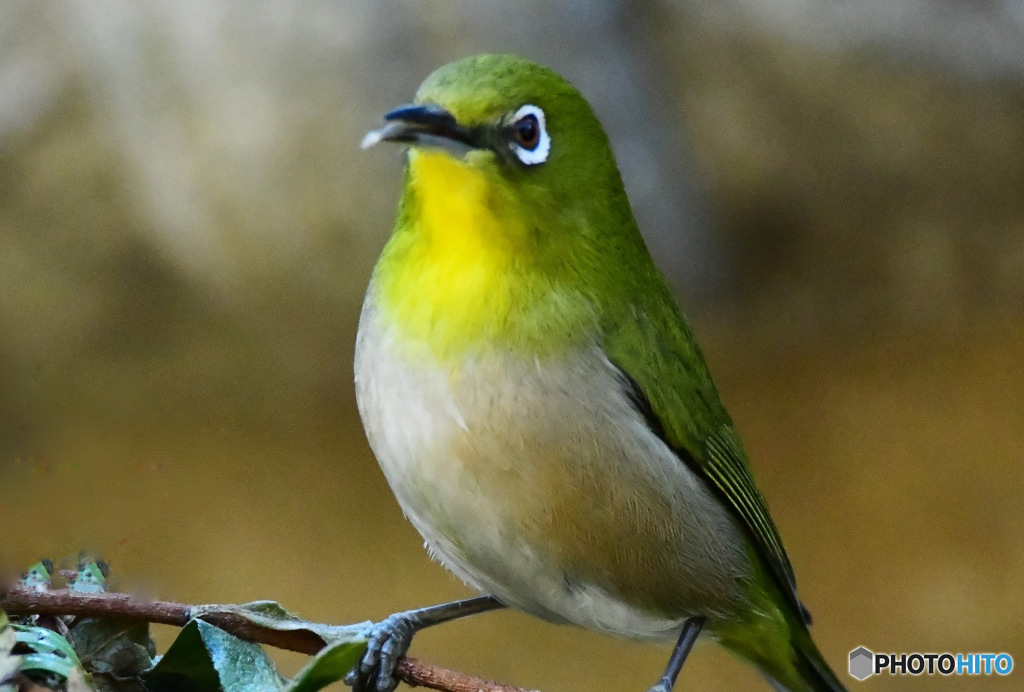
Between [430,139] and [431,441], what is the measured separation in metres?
0.34

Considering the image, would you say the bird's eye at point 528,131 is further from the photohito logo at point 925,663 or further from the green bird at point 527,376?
the photohito logo at point 925,663

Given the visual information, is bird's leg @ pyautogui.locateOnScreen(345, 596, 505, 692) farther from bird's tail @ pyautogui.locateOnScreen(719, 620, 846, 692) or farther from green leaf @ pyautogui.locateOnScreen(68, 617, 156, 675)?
bird's tail @ pyautogui.locateOnScreen(719, 620, 846, 692)

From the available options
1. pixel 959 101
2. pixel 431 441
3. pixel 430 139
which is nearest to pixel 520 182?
pixel 430 139

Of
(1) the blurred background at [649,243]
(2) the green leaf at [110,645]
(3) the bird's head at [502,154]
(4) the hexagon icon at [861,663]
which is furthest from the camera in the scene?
(4) the hexagon icon at [861,663]

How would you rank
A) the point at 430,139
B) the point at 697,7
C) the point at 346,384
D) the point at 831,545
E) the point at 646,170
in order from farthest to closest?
1. the point at 831,545
2. the point at 346,384
3. the point at 646,170
4. the point at 697,7
5. the point at 430,139

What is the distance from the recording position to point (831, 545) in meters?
3.24

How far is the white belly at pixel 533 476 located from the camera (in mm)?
1148

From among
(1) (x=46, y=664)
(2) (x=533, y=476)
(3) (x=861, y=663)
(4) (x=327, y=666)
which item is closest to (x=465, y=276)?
(2) (x=533, y=476)

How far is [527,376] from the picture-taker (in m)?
1.17

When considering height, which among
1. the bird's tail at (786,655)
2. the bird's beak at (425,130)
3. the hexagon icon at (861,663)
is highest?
the bird's beak at (425,130)

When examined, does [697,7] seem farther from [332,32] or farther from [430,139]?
[430,139]

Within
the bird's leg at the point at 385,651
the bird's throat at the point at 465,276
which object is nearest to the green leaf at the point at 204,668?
the bird's leg at the point at 385,651

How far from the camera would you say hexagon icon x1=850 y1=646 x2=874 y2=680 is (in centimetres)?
281

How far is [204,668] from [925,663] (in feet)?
8.41
